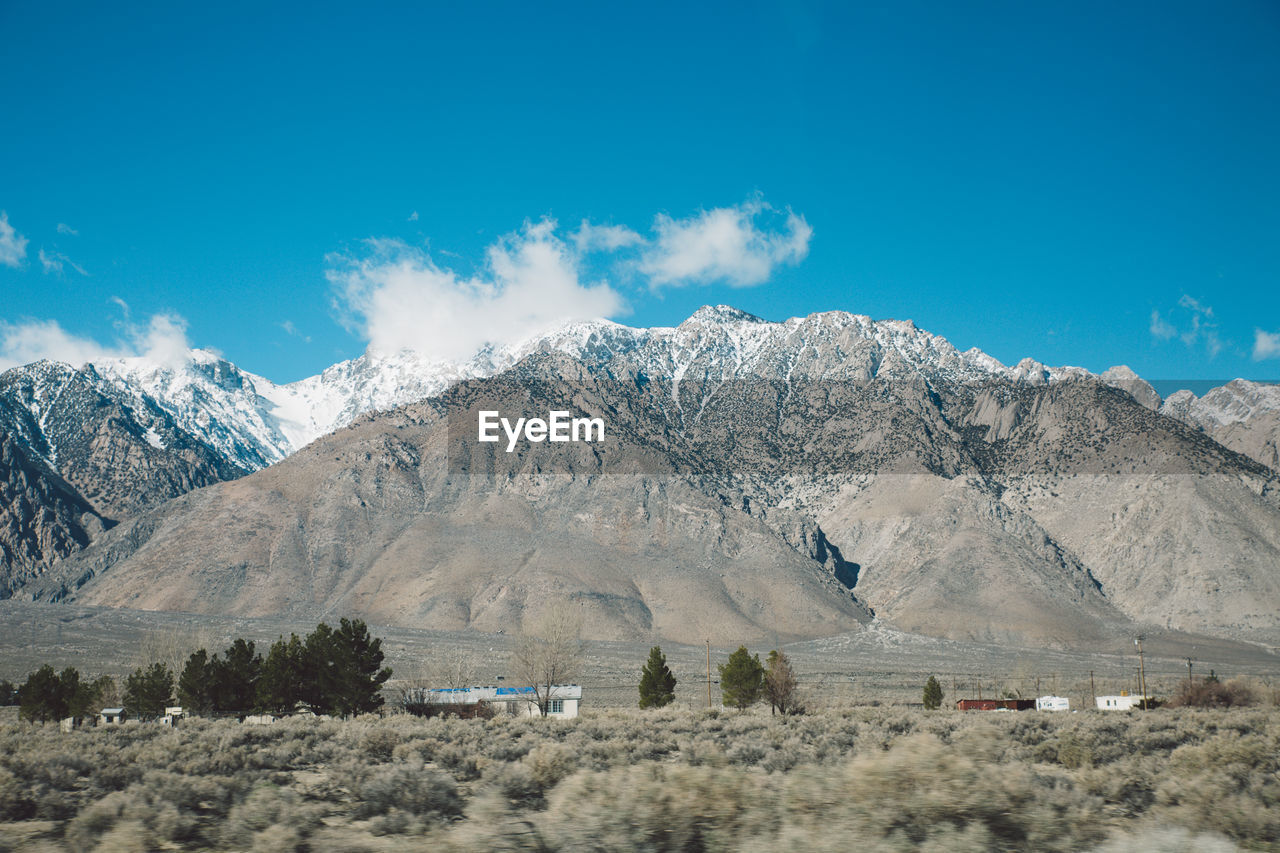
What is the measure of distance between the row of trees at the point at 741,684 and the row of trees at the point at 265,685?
15726 millimetres

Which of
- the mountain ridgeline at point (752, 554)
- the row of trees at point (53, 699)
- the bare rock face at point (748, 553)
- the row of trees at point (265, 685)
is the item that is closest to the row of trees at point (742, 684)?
the row of trees at point (265, 685)

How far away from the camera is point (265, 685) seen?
45.7 metres

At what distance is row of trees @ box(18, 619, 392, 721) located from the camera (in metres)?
46.2

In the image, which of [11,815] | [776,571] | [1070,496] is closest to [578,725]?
[11,815]

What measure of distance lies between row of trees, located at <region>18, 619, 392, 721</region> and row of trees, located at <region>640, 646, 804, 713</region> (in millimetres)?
15726

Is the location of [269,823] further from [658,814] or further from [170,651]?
[170,651]

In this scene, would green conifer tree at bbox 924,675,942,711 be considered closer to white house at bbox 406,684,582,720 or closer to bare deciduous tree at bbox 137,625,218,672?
white house at bbox 406,684,582,720

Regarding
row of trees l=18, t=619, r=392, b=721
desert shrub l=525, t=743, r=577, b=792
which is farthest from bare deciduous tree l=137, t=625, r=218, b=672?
desert shrub l=525, t=743, r=577, b=792

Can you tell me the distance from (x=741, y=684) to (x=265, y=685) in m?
27.2

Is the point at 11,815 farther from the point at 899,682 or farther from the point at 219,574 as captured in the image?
the point at 219,574

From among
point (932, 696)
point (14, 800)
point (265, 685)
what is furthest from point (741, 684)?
point (14, 800)

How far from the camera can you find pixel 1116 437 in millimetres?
189750

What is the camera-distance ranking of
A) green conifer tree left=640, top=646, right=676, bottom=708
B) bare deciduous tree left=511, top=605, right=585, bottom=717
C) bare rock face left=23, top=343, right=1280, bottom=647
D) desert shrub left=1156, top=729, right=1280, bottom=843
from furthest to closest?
bare rock face left=23, top=343, right=1280, bottom=647 < bare deciduous tree left=511, top=605, right=585, bottom=717 < green conifer tree left=640, top=646, right=676, bottom=708 < desert shrub left=1156, top=729, right=1280, bottom=843

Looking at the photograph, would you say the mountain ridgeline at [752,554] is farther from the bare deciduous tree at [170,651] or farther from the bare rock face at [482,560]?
the bare deciduous tree at [170,651]
